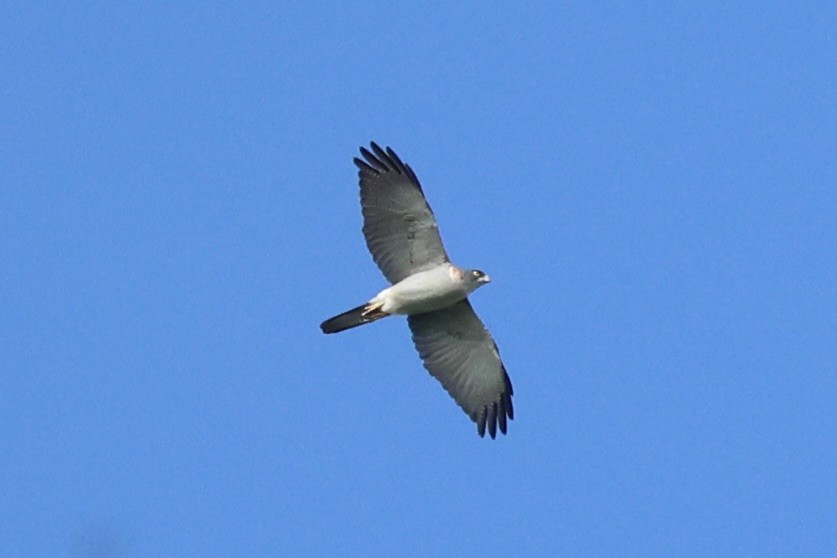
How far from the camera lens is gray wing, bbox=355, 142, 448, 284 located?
77.7 ft

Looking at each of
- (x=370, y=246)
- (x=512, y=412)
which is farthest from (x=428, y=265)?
(x=512, y=412)

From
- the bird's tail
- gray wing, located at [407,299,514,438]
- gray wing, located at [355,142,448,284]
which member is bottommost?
gray wing, located at [407,299,514,438]

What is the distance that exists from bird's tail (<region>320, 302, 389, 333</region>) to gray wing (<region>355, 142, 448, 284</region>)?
638 mm

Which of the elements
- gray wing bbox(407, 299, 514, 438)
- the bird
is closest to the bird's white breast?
the bird

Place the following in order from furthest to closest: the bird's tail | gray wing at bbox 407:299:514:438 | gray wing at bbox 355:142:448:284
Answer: gray wing at bbox 407:299:514:438 < the bird's tail < gray wing at bbox 355:142:448:284

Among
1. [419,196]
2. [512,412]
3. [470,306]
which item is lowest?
[512,412]

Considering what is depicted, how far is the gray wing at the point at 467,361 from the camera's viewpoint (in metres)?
24.5

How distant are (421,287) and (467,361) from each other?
5.49 feet

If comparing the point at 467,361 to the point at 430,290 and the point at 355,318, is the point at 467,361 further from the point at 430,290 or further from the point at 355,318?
the point at 355,318

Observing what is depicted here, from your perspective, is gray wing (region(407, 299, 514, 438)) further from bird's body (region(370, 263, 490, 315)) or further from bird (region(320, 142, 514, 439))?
bird's body (region(370, 263, 490, 315))

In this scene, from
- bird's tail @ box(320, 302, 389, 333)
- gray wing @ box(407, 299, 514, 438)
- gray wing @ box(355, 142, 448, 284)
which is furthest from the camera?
gray wing @ box(407, 299, 514, 438)

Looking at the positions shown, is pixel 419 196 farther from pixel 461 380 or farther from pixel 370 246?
pixel 461 380

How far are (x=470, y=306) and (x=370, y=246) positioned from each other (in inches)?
64.5

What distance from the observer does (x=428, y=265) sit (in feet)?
79.0
